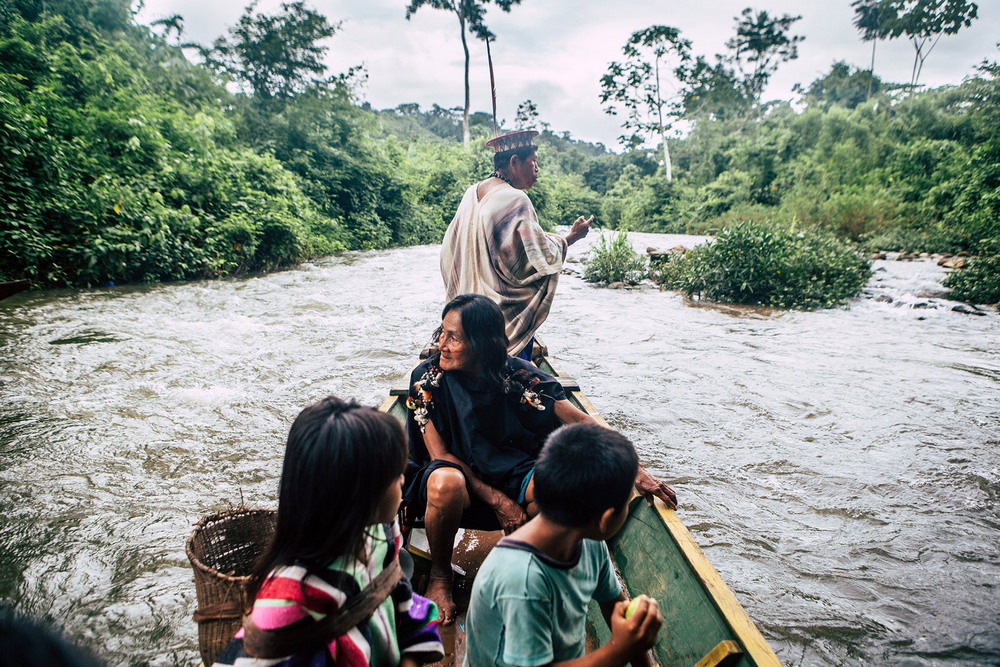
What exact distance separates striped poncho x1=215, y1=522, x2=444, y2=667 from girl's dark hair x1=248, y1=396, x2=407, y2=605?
0.04m

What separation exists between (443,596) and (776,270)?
8491 mm

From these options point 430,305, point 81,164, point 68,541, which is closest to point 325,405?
point 68,541

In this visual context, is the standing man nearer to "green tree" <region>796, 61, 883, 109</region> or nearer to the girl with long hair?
the girl with long hair

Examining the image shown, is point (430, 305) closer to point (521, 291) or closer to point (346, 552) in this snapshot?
point (521, 291)

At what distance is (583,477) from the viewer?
121 centimetres

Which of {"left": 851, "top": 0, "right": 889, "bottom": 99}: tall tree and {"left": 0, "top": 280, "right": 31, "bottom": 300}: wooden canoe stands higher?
{"left": 851, "top": 0, "right": 889, "bottom": 99}: tall tree

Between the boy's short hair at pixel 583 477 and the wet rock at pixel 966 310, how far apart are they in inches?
366

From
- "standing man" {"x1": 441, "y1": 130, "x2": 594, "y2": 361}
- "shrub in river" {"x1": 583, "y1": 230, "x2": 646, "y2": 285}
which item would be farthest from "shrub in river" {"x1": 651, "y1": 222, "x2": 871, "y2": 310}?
"standing man" {"x1": 441, "y1": 130, "x2": 594, "y2": 361}

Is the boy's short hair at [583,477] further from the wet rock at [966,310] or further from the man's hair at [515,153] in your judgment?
the wet rock at [966,310]

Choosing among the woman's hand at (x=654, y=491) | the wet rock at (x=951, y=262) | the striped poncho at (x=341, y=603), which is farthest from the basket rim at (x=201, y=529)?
the wet rock at (x=951, y=262)

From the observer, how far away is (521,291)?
3.21 m

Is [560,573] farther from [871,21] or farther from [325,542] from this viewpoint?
[871,21]

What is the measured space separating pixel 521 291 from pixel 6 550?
9.30 ft

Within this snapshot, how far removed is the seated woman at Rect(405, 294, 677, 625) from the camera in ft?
6.32
